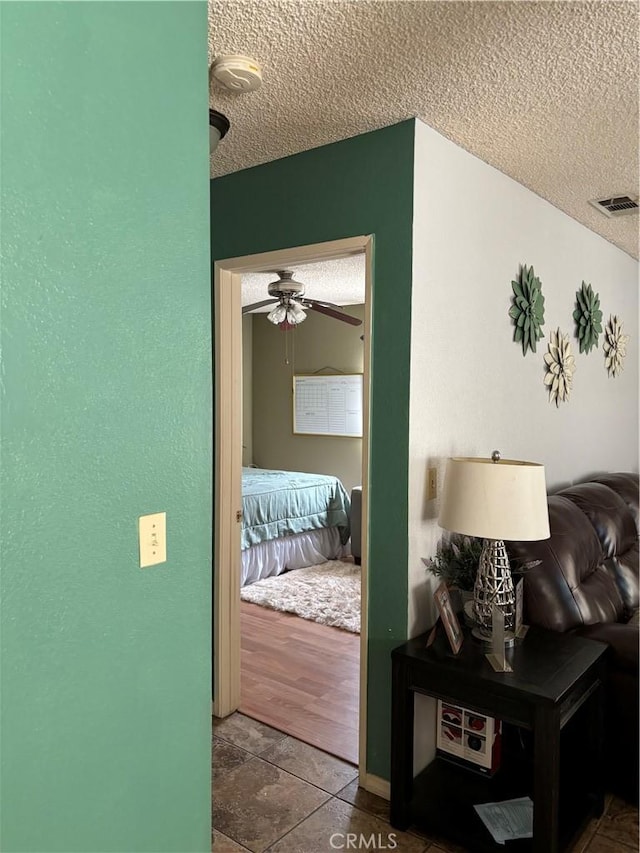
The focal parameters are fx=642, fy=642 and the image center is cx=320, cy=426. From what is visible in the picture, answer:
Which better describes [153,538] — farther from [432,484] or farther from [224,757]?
[224,757]

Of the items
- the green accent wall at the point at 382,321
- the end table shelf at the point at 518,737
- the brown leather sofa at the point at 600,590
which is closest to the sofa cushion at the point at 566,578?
the brown leather sofa at the point at 600,590

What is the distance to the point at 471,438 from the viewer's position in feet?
8.88

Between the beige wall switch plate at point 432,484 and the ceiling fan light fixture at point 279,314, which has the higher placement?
the ceiling fan light fixture at point 279,314

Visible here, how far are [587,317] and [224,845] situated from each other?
3.25 m

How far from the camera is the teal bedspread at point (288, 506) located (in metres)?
5.10

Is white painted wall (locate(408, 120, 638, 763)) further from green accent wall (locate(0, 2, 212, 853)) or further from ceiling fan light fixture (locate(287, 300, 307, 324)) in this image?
ceiling fan light fixture (locate(287, 300, 307, 324))

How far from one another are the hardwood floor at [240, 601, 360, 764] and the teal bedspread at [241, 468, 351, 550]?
2.87 ft

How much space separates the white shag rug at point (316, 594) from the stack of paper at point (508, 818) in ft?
5.95

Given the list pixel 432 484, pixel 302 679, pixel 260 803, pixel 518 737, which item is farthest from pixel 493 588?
pixel 302 679

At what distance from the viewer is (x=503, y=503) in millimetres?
2074

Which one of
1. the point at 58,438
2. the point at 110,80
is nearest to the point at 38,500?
the point at 58,438

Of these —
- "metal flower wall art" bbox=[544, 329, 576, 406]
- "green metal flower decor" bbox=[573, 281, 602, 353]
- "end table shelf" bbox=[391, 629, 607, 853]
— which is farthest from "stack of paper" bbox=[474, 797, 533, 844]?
"green metal flower decor" bbox=[573, 281, 602, 353]

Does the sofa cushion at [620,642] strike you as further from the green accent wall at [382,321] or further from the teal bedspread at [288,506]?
the teal bedspread at [288,506]

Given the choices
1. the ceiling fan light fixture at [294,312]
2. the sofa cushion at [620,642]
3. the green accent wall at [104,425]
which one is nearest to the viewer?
the green accent wall at [104,425]
